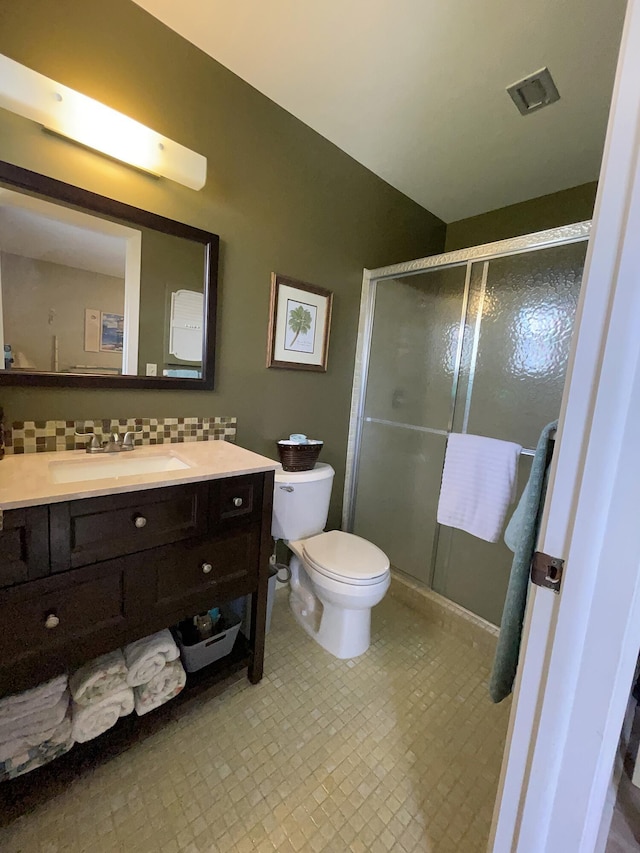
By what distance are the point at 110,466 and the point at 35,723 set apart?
0.73m

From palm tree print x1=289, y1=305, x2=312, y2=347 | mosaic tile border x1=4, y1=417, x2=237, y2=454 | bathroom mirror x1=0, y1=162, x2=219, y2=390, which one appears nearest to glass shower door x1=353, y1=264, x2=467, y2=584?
palm tree print x1=289, y1=305, x2=312, y2=347

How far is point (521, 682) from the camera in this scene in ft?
2.25

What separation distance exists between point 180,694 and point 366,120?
2499mm

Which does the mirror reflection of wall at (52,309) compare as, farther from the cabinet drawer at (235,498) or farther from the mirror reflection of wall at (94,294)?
the cabinet drawer at (235,498)

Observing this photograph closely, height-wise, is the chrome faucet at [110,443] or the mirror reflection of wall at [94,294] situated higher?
the mirror reflection of wall at [94,294]

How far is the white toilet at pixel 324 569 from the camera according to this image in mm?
1533

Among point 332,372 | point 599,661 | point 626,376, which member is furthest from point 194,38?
point 599,661

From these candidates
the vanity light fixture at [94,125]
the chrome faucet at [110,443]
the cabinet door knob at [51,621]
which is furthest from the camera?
the chrome faucet at [110,443]

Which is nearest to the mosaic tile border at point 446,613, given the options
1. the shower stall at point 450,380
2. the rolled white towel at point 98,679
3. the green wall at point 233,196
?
the shower stall at point 450,380

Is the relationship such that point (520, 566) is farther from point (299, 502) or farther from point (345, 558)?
point (299, 502)

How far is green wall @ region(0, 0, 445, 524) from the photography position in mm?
1173

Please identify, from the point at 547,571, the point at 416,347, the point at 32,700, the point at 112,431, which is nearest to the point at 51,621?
the point at 32,700

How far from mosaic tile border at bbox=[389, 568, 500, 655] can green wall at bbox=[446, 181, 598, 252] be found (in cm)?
223

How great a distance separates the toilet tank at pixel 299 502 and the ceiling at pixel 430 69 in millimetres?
1663
